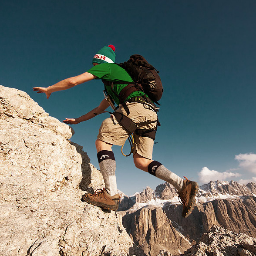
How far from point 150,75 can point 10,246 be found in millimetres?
4241

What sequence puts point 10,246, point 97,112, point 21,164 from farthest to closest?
point 97,112
point 21,164
point 10,246

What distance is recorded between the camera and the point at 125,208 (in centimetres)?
19775

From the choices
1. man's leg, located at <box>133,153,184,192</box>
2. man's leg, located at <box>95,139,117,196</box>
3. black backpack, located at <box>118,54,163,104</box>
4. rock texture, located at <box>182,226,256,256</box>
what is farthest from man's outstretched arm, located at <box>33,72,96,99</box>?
rock texture, located at <box>182,226,256,256</box>

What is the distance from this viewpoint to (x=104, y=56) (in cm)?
452

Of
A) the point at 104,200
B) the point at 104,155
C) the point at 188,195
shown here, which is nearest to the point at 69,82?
the point at 104,155

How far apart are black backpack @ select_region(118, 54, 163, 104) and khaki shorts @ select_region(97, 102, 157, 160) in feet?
1.88

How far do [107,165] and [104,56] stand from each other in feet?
10.3

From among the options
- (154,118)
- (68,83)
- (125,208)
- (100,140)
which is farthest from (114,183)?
(125,208)

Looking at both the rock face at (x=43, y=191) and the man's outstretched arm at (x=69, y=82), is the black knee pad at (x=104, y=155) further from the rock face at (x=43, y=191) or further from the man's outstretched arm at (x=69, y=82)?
the man's outstretched arm at (x=69, y=82)

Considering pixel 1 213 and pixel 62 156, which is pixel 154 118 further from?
pixel 1 213

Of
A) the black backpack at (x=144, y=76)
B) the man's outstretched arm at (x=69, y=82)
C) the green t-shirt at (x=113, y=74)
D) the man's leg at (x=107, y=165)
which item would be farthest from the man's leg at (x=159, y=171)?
the man's outstretched arm at (x=69, y=82)

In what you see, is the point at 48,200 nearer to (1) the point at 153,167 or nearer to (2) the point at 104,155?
(2) the point at 104,155

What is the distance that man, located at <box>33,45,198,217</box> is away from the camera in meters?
3.50

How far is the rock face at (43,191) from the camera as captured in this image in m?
2.40
